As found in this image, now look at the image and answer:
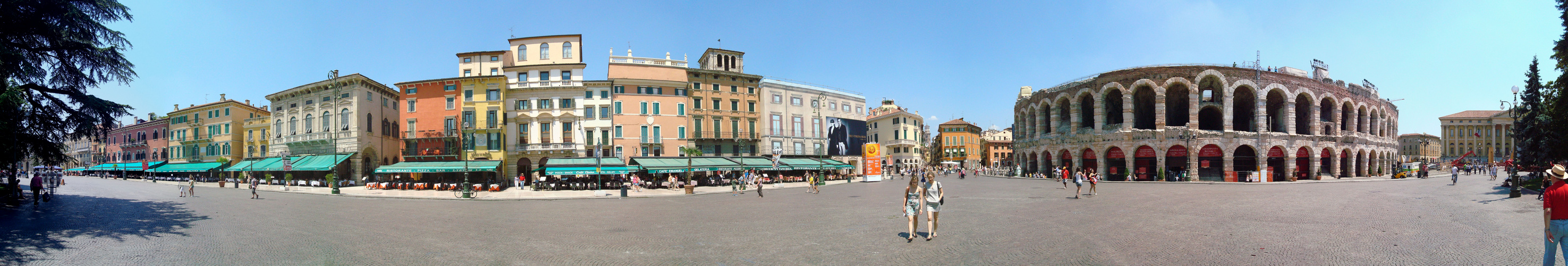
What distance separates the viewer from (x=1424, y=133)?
108 meters

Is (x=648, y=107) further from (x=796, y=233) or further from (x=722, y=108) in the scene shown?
(x=796, y=233)

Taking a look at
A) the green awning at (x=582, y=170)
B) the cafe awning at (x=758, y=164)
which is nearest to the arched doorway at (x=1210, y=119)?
the cafe awning at (x=758, y=164)

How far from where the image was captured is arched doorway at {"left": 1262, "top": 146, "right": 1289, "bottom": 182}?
38.6m

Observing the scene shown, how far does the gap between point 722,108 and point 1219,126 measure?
1472 inches

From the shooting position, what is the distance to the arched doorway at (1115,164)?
4100cm

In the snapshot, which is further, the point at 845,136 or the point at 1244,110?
the point at 845,136

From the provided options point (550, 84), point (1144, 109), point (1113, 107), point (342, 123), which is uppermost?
point (550, 84)

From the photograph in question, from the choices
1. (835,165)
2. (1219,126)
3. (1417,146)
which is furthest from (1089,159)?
(1417,146)

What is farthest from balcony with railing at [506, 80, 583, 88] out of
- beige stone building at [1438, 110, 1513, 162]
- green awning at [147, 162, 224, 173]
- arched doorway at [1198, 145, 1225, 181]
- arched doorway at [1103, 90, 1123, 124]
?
beige stone building at [1438, 110, 1513, 162]

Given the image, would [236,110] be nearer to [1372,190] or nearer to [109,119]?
[109,119]

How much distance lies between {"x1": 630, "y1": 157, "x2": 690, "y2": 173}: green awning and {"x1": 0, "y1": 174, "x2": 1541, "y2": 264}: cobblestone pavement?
54.2 ft

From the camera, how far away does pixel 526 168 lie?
1559 inches

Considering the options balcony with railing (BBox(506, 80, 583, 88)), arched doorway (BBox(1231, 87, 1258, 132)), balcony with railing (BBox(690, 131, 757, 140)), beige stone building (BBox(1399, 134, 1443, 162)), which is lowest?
beige stone building (BBox(1399, 134, 1443, 162))

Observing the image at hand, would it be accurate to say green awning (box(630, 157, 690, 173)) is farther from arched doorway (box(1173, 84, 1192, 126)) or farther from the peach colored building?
arched doorway (box(1173, 84, 1192, 126))
